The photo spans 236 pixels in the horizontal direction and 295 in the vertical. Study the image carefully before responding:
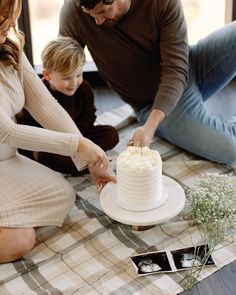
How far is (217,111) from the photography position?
2.65 m

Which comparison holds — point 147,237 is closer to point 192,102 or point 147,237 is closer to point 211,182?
point 211,182

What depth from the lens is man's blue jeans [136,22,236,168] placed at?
2.27 m

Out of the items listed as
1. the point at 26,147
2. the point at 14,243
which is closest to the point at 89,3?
the point at 26,147

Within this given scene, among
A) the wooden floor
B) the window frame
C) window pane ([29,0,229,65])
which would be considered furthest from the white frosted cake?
window pane ([29,0,229,65])

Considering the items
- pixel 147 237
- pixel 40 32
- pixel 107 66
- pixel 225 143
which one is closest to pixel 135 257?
pixel 147 237

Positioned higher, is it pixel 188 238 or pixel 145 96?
pixel 145 96

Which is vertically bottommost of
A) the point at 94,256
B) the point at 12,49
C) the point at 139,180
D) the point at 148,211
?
the point at 94,256

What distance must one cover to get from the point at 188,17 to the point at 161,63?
1.07m

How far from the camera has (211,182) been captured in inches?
70.0

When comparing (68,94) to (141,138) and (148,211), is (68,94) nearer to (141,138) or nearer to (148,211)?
(141,138)

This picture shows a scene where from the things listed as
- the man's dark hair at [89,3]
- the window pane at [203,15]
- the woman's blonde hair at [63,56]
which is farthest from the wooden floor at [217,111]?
the man's dark hair at [89,3]

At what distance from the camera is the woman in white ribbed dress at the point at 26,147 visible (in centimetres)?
176

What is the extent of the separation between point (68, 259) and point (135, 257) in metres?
0.21

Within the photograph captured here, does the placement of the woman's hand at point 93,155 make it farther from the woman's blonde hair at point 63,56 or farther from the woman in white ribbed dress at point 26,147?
the woman's blonde hair at point 63,56
